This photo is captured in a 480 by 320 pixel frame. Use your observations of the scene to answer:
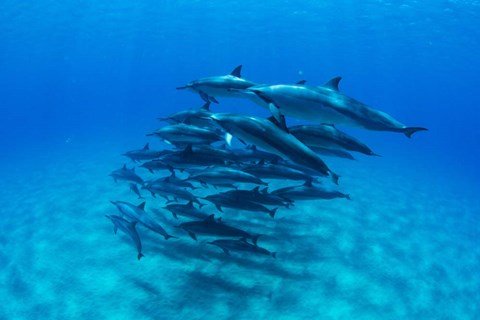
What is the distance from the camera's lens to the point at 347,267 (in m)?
7.28

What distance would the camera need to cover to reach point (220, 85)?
5691mm

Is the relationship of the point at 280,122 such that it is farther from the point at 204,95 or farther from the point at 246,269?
the point at 246,269

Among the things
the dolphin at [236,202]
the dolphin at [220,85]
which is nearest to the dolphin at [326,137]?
the dolphin at [220,85]

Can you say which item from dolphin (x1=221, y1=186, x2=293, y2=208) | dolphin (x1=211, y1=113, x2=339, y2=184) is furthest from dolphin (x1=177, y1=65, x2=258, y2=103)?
dolphin (x1=221, y1=186, x2=293, y2=208)

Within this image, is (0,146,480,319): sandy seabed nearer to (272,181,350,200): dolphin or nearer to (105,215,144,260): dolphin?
(105,215,144,260): dolphin

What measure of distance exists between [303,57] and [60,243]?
70327mm

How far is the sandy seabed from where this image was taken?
20.0ft

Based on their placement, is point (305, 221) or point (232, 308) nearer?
point (232, 308)

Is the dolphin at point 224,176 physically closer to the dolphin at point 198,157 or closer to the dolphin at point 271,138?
the dolphin at point 198,157

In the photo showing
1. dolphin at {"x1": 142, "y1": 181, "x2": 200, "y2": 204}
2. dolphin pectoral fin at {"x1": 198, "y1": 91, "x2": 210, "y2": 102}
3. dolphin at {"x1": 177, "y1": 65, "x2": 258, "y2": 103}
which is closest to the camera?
dolphin at {"x1": 177, "y1": 65, "x2": 258, "y2": 103}

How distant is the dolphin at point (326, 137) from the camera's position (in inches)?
178

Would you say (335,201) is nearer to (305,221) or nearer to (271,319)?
(305,221)

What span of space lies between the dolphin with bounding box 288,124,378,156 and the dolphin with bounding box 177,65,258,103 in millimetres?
1275

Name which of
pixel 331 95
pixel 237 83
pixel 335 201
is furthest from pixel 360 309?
pixel 335 201
